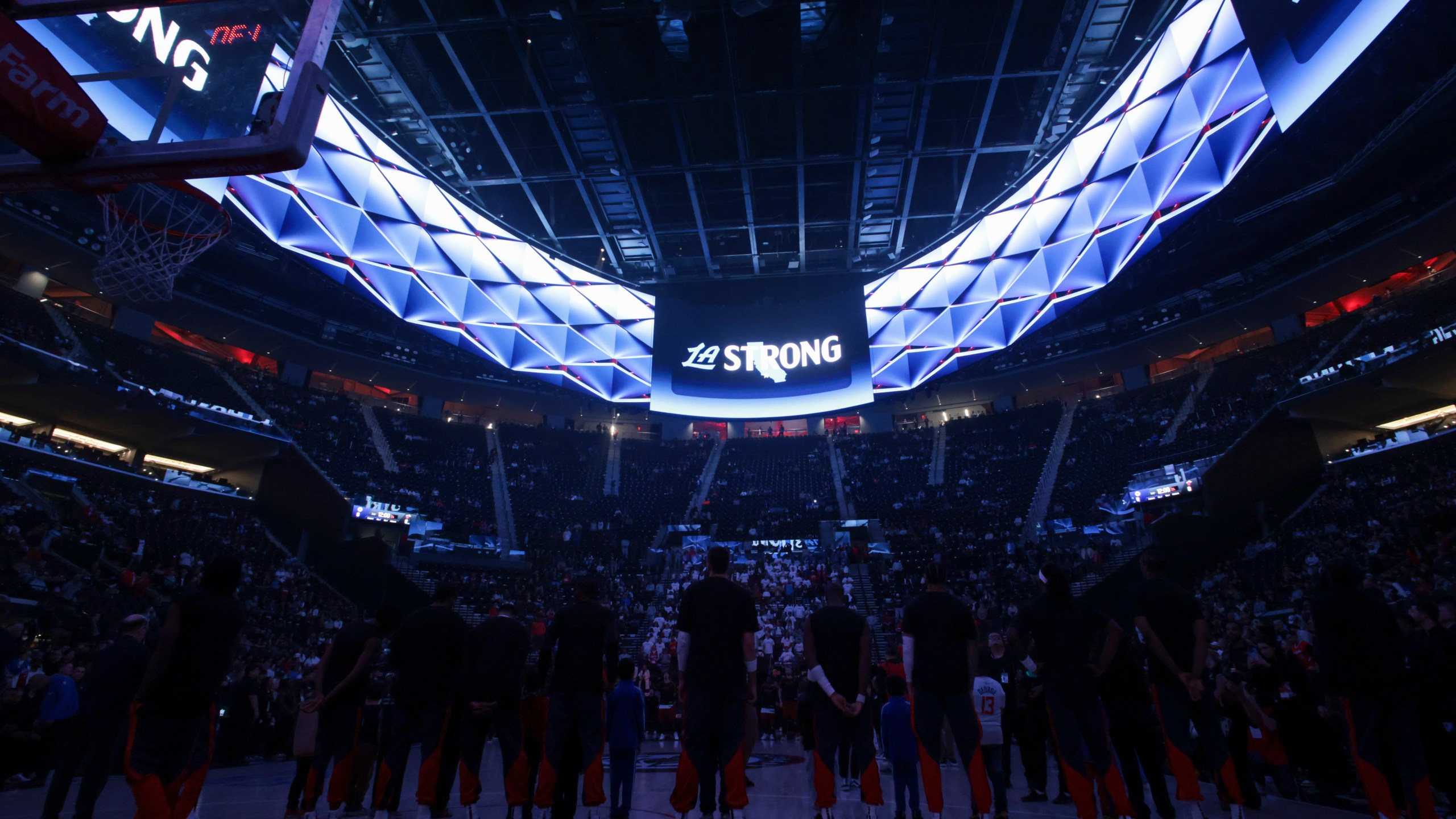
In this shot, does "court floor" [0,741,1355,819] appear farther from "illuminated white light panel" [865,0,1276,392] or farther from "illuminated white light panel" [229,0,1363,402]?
"illuminated white light panel" [865,0,1276,392]

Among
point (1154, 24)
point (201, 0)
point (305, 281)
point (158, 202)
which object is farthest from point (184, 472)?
point (1154, 24)

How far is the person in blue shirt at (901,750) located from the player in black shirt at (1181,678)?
1.73 m

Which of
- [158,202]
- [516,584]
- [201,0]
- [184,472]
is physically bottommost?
[516,584]

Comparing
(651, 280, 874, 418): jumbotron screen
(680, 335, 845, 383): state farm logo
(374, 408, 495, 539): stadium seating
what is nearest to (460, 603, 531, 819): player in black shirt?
(651, 280, 874, 418): jumbotron screen

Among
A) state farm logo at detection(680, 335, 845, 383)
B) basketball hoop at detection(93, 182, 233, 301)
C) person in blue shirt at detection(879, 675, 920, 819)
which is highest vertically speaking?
state farm logo at detection(680, 335, 845, 383)

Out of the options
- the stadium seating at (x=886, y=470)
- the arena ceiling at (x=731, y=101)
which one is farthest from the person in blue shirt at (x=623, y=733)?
the stadium seating at (x=886, y=470)

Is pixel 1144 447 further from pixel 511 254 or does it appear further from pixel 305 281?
pixel 305 281

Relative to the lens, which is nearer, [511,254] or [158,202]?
[158,202]

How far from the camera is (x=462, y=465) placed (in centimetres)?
3156

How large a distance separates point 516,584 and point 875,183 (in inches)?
688

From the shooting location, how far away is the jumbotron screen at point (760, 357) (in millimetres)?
26484

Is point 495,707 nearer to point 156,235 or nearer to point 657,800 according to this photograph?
point 657,800

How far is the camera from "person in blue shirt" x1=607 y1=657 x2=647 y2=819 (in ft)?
18.1

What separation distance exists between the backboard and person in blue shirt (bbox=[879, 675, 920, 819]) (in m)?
6.33
